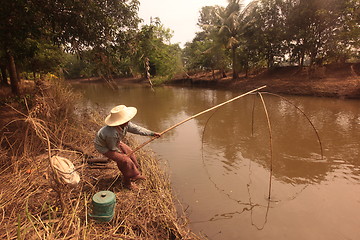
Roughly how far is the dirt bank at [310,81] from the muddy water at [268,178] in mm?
3270

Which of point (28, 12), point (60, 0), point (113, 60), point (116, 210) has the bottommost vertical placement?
point (116, 210)

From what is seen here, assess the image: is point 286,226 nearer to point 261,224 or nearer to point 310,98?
point 261,224

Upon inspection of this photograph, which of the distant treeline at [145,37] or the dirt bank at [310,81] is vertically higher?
the distant treeline at [145,37]

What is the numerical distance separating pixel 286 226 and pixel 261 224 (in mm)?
281

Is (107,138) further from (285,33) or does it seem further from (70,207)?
(285,33)

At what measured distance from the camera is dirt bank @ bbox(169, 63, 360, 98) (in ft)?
32.8

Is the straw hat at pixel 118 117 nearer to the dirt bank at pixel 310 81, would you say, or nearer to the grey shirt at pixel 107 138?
the grey shirt at pixel 107 138

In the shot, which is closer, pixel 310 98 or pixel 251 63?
pixel 310 98

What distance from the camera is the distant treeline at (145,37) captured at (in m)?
3.62

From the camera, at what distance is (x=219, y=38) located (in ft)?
48.9

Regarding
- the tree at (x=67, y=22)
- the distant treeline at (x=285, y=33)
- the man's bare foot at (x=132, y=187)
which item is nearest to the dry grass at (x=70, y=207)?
the man's bare foot at (x=132, y=187)

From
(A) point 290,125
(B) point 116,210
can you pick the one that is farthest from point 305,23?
(B) point 116,210

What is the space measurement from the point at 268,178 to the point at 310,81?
10.4 meters

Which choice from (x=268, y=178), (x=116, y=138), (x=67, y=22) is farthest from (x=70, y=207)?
(x=67, y=22)
